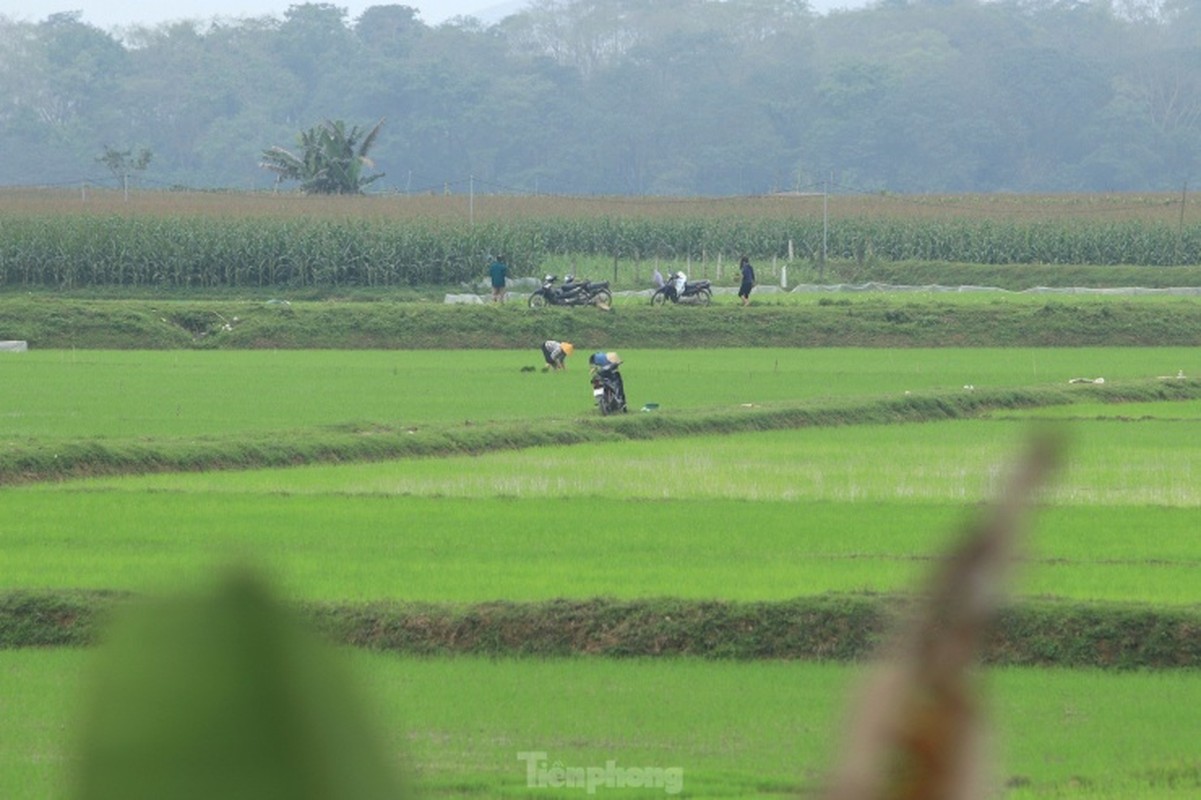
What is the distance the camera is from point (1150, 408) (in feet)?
72.2

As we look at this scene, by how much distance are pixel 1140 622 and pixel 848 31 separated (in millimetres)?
120595

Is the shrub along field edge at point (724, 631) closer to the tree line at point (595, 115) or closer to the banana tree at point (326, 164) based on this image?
the banana tree at point (326, 164)

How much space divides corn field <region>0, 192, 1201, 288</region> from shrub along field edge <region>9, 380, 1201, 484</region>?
25.1m

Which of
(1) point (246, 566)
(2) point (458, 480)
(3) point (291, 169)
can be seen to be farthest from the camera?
Result: (3) point (291, 169)

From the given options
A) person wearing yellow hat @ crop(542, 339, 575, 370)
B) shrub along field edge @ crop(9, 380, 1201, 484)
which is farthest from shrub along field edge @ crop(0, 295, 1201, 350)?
shrub along field edge @ crop(9, 380, 1201, 484)

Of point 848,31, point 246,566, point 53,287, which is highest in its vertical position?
point 848,31

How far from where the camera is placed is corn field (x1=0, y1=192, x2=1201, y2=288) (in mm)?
42625

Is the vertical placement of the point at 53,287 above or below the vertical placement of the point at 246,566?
below

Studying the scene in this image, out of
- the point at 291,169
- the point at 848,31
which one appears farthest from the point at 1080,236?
the point at 848,31

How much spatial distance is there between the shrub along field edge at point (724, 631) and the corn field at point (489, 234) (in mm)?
34984

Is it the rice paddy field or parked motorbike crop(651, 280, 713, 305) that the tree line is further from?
the rice paddy field

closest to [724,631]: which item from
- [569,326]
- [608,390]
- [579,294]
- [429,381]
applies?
[608,390]

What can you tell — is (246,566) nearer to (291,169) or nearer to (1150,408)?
(1150,408)

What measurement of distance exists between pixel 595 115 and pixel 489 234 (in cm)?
5739
